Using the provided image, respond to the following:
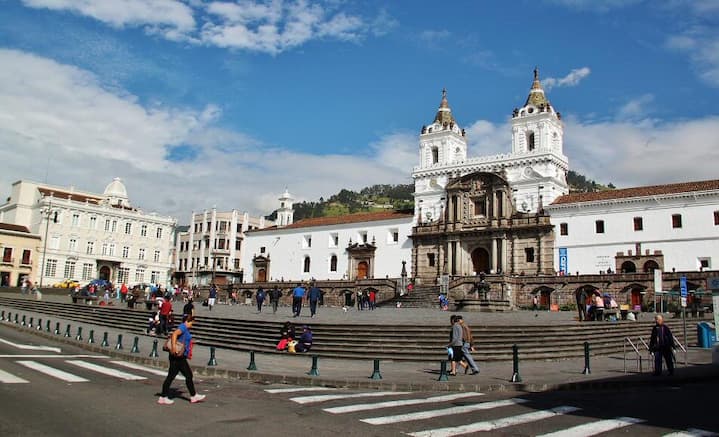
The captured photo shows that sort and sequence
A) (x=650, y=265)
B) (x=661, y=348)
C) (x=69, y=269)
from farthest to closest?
1. (x=69, y=269)
2. (x=650, y=265)
3. (x=661, y=348)

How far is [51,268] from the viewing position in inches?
2702

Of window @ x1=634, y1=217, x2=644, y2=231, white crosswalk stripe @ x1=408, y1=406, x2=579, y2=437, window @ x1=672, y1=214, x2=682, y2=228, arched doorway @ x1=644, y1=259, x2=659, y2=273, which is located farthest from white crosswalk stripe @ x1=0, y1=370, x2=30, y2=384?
window @ x1=672, y1=214, x2=682, y2=228

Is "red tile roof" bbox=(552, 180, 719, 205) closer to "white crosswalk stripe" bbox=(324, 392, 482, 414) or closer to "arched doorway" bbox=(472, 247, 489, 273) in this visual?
"arched doorway" bbox=(472, 247, 489, 273)

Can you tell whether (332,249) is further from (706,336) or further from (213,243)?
(706,336)

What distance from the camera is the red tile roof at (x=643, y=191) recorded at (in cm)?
4767

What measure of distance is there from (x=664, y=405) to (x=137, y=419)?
1022 cm

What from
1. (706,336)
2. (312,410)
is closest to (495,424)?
(312,410)

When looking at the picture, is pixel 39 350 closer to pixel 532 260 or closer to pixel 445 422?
pixel 445 422

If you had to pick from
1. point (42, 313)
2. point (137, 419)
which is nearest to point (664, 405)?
point (137, 419)

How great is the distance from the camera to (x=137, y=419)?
1030cm

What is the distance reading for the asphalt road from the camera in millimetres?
9898

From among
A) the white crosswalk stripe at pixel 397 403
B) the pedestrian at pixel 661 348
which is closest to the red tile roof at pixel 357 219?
the pedestrian at pixel 661 348

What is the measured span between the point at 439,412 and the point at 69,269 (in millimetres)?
67465

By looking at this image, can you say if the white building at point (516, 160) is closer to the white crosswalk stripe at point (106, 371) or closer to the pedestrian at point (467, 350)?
the pedestrian at point (467, 350)
